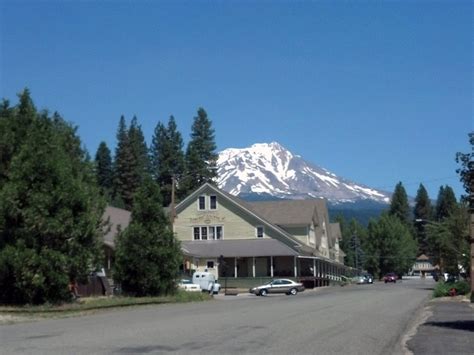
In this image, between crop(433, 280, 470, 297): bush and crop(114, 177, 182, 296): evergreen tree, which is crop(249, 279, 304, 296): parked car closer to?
crop(433, 280, 470, 297): bush

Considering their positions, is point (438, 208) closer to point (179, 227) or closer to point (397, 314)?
point (179, 227)

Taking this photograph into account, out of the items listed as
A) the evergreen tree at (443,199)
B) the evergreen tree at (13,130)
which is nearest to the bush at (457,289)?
the evergreen tree at (13,130)

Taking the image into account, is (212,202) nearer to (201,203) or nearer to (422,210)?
(201,203)

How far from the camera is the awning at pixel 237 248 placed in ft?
236

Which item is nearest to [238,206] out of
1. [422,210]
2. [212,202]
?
[212,202]

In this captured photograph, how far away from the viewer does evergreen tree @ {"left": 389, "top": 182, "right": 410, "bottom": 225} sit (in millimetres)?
169000

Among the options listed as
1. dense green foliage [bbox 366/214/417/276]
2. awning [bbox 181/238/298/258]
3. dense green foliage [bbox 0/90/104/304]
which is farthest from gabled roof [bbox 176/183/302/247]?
dense green foliage [bbox 366/214/417/276]

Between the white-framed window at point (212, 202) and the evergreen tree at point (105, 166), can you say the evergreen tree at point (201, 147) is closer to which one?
the evergreen tree at point (105, 166)

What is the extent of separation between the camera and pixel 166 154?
112188 mm

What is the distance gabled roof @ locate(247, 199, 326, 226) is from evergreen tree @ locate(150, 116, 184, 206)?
24714mm

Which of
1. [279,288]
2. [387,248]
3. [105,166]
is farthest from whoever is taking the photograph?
[387,248]

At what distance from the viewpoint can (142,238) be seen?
4334 centimetres

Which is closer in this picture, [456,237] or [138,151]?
[456,237]

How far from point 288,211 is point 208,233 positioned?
10.8 metres
